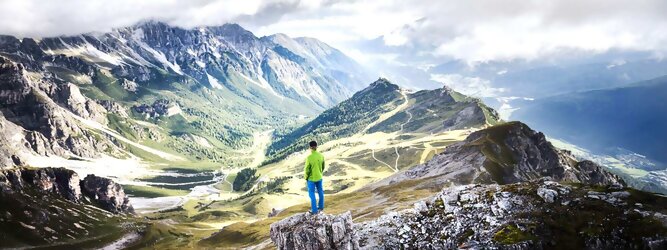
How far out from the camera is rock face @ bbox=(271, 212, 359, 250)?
61094 mm

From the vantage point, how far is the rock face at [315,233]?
61094 millimetres

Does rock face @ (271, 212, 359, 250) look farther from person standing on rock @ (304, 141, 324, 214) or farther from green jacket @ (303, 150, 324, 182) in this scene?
green jacket @ (303, 150, 324, 182)

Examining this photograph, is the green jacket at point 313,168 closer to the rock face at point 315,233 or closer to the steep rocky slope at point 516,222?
the rock face at point 315,233

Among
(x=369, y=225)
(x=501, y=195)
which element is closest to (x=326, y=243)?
(x=369, y=225)

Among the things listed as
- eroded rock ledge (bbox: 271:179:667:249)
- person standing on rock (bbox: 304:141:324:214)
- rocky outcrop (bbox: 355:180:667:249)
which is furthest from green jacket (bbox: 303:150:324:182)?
rocky outcrop (bbox: 355:180:667:249)

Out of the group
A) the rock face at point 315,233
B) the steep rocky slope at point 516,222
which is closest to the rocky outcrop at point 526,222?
the steep rocky slope at point 516,222

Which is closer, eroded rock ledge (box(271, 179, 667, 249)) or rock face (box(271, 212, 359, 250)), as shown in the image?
rock face (box(271, 212, 359, 250))

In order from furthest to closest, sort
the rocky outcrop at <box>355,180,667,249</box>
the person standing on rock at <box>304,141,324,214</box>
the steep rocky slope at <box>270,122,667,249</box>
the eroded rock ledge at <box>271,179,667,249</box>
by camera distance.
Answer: the rocky outcrop at <box>355,180,667,249</box> < the steep rocky slope at <box>270,122,667,249</box> < the eroded rock ledge at <box>271,179,667,249</box> < the person standing on rock at <box>304,141,324,214</box>

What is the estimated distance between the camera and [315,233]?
200ft

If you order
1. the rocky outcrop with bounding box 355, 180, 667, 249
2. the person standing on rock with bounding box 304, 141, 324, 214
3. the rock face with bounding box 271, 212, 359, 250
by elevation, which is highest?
the person standing on rock with bounding box 304, 141, 324, 214

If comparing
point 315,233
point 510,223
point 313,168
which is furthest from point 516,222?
point 313,168

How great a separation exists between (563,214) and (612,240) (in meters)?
6.97

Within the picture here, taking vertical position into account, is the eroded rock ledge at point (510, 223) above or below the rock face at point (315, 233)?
below

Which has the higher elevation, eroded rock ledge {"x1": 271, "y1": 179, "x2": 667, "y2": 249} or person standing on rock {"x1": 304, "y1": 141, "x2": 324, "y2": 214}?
person standing on rock {"x1": 304, "y1": 141, "x2": 324, "y2": 214}
